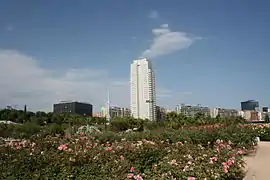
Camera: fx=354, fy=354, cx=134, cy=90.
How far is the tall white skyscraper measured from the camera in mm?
59525

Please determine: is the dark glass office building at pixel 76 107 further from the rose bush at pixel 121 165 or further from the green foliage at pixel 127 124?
the rose bush at pixel 121 165

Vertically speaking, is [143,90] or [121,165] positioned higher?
[143,90]

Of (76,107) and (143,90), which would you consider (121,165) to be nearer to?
(143,90)

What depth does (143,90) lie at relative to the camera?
201 ft

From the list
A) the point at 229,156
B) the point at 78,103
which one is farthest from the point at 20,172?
the point at 78,103

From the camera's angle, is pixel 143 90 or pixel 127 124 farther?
pixel 143 90

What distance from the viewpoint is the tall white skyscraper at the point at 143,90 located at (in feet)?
195

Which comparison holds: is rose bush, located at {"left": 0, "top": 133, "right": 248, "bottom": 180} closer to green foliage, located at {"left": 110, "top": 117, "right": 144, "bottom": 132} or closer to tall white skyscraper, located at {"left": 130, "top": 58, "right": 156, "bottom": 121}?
green foliage, located at {"left": 110, "top": 117, "right": 144, "bottom": 132}

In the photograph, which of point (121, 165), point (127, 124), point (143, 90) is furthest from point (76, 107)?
point (121, 165)

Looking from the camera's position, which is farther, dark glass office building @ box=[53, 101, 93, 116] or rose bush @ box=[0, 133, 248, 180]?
dark glass office building @ box=[53, 101, 93, 116]

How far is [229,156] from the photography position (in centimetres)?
700

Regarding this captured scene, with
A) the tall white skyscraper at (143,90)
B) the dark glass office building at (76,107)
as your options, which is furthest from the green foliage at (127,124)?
the dark glass office building at (76,107)

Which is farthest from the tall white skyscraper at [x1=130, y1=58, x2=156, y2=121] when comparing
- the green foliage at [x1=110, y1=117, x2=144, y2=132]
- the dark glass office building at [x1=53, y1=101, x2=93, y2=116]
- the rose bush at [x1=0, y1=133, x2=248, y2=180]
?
the rose bush at [x1=0, y1=133, x2=248, y2=180]

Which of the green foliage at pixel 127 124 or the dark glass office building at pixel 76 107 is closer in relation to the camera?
the green foliage at pixel 127 124
